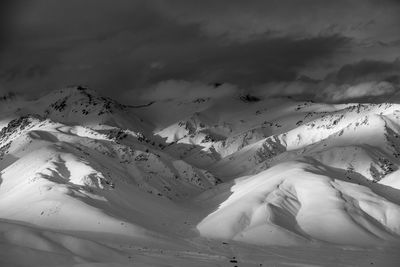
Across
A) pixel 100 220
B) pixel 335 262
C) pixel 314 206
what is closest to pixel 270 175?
pixel 314 206

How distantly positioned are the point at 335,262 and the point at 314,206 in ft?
187

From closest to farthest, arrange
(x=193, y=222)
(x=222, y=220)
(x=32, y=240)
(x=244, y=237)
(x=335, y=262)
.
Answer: (x=32, y=240) < (x=335, y=262) < (x=244, y=237) < (x=222, y=220) < (x=193, y=222)

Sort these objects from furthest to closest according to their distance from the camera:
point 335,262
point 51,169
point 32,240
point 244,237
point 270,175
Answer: point 270,175, point 51,169, point 244,237, point 335,262, point 32,240

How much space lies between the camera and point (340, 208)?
136250 mm

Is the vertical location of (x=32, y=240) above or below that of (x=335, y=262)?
above

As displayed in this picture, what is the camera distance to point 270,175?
182 m

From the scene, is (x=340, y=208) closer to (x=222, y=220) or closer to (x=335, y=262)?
(x=222, y=220)

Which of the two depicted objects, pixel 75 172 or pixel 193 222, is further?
pixel 75 172

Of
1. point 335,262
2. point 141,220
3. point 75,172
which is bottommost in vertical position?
point 335,262

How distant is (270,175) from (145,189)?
4383 centimetres

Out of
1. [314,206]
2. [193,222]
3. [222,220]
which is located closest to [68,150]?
[193,222]

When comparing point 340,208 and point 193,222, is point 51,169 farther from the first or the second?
point 340,208

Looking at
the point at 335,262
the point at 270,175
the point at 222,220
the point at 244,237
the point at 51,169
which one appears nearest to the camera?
the point at 335,262

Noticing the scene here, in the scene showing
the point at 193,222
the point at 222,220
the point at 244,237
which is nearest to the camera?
the point at 244,237
